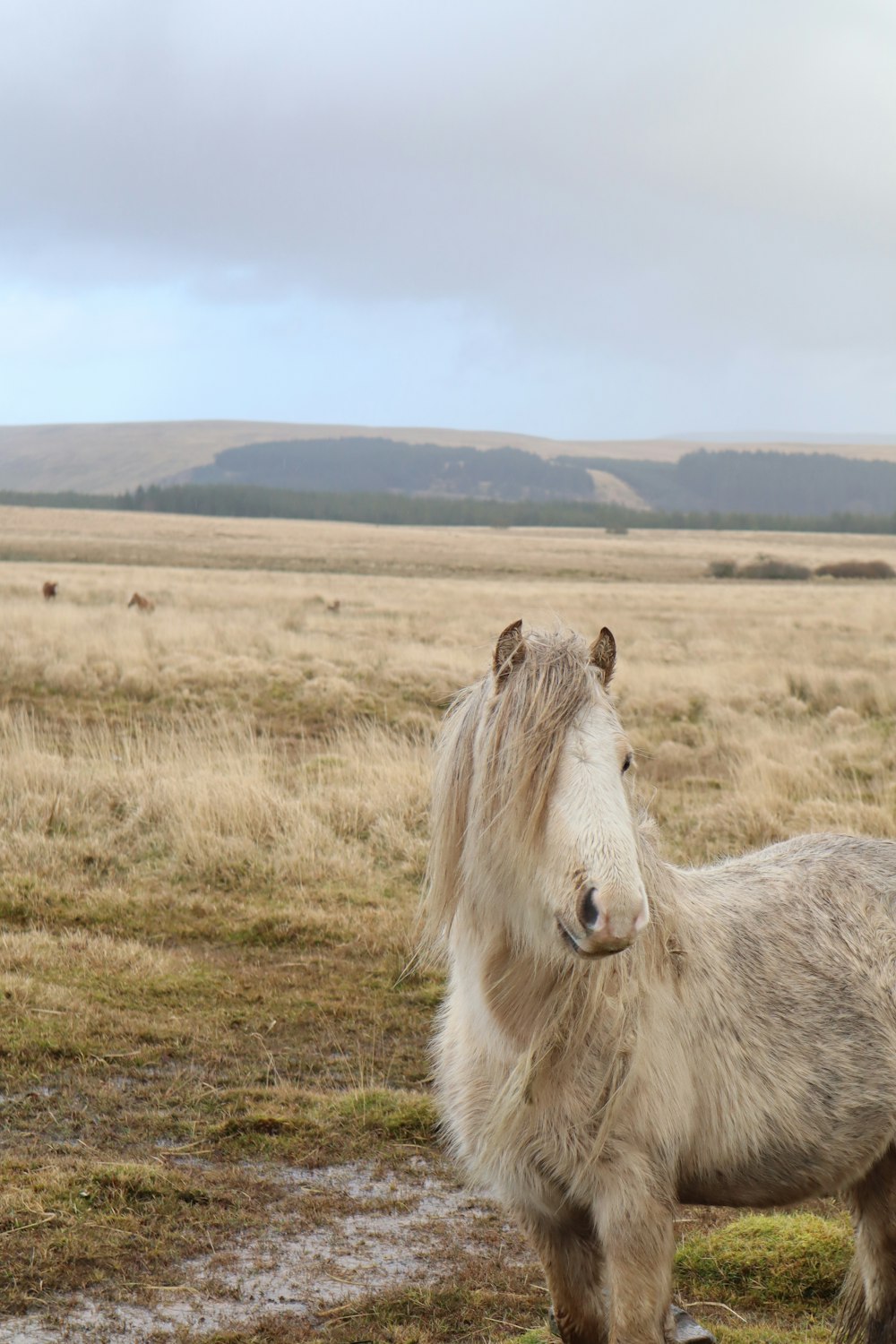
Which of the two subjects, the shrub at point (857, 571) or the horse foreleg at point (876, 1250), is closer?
the horse foreleg at point (876, 1250)

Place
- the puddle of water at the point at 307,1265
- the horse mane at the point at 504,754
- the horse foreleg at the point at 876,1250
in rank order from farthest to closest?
the puddle of water at the point at 307,1265 → the horse foreleg at the point at 876,1250 → the horse mane at the point at 504,754

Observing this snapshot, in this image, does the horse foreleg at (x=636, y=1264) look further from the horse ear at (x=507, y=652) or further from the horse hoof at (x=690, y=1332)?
the horse ear at (x=507, y=652)

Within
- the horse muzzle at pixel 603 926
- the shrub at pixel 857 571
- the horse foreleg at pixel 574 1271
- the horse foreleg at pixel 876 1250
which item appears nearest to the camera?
the horse muzzle at pixel 603 926

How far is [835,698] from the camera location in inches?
644

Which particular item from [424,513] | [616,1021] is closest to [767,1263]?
[616,1021]

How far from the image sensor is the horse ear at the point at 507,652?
2641mm

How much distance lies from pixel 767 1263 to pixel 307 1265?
1.67 meters

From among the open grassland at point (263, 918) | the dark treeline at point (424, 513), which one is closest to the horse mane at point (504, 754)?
the open grassland at point (263, 918)

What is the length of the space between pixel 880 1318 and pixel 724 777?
869cm

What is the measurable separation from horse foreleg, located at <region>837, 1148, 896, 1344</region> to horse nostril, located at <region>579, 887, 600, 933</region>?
149cm

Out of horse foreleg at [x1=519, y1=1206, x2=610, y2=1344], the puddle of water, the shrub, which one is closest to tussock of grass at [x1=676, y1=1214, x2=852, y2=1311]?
the puddle of water

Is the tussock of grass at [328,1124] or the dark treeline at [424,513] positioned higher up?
the dark treeline at [424,513]

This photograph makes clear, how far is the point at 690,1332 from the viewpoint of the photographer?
338 centimetres

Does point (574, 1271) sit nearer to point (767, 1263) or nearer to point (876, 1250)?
point (876, 1250)
